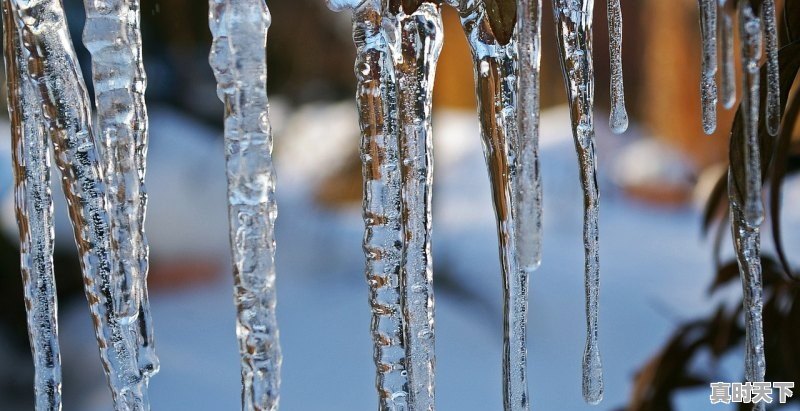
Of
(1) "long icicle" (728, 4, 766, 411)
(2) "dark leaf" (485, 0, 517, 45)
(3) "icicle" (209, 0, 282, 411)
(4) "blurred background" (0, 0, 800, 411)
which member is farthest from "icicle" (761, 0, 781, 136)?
(4) "blurred background" (0, 0, 800, 411)

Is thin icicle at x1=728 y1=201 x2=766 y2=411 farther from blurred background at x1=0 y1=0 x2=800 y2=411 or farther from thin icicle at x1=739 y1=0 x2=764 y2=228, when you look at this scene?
blurred background at x1=0 y1=0 x2=800 y2=411

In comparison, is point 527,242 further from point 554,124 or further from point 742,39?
point 554,124

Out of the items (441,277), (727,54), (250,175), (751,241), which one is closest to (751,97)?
(727,54)

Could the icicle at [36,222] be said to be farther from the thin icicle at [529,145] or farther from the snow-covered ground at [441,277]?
the snow-covered ground at [441,277]

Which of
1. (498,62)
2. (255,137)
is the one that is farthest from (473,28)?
(255,137)

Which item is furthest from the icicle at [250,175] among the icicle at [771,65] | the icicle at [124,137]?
the icicle at [771,65]

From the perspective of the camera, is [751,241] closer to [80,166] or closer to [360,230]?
[80,166]
